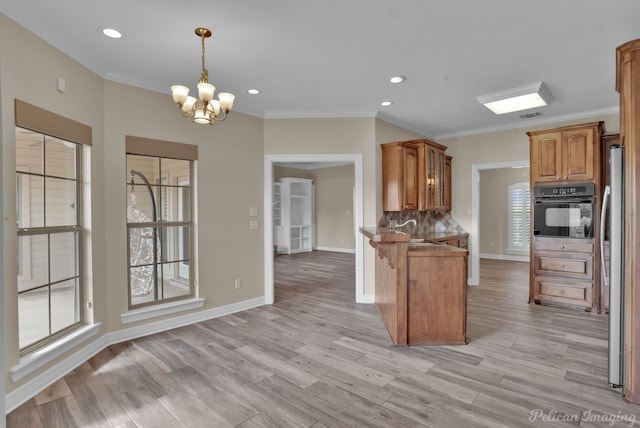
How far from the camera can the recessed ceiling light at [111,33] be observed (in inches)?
103

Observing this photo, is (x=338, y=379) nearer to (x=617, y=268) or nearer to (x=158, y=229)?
(x=617, y=268)

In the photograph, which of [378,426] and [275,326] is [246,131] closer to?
[275,326]

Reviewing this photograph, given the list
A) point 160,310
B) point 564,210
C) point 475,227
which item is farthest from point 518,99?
point 160,310

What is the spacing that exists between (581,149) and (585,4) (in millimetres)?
2496

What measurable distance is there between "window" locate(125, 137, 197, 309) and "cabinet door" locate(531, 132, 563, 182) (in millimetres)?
4496

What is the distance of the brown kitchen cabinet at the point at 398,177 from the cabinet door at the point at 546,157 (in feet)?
5.22

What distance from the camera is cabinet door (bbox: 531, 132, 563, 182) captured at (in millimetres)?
4445

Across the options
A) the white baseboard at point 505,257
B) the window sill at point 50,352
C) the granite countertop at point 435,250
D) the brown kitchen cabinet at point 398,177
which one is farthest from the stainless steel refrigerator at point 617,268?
the white baseboard at point 505,257

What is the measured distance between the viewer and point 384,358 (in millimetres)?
3014

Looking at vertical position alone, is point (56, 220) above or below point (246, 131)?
below

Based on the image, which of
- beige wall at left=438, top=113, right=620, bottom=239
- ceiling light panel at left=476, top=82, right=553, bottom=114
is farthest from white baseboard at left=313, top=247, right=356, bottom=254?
ceiling light panel at left=476, top=82, right=553, bottom=114

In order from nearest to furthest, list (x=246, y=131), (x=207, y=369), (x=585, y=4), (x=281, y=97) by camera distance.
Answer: (x=585, y=4) → (x=207, y=369) → (x=281, y=97) → (x=246, y=131)

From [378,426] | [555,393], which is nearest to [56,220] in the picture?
[378,426]

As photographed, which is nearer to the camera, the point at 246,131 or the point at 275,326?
the point at 275,326
